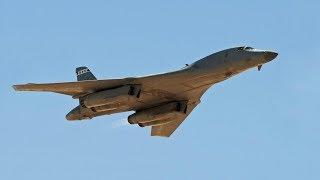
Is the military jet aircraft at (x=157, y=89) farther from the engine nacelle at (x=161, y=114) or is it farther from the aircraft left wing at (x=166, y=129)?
the aircraft left wing at (x=166, y=129)

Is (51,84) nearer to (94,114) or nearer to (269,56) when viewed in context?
(94,114)

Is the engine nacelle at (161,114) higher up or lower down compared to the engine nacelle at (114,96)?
lower down

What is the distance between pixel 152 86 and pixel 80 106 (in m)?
7.00

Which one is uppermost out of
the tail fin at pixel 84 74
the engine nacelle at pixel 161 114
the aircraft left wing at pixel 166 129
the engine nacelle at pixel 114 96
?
the tail fin at pixel 84 74

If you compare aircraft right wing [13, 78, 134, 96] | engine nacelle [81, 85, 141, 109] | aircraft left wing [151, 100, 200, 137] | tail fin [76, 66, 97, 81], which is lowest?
aircraft left wing [151, 100, 200, 137]

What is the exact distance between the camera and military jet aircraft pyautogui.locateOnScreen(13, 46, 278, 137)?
66.6 metres

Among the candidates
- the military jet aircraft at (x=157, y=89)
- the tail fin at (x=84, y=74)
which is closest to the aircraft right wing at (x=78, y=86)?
the military jet aircraft at (x=157, y=89)

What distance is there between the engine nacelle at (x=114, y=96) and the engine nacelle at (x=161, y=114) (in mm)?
4876

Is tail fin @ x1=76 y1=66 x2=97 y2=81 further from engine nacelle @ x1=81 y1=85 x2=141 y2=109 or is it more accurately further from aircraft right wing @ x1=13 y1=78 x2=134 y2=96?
engine nacelle @ x1=81 y1=85 x2=141 y2=109

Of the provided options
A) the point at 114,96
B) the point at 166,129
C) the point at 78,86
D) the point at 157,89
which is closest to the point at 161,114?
the point at 157,89

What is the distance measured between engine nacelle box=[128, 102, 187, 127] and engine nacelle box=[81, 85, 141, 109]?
4876mm

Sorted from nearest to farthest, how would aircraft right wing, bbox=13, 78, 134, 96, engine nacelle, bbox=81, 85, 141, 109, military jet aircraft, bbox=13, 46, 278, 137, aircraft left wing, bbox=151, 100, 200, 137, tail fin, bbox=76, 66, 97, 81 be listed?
military jet aircraft, bbox=13, 46, 278, 137 < engine nacelle, bbox=81, 85, 141, 109 < aircraft right wing, bbox=13, 78, 134, 96 < tail fin, bbox=76, 66, 97, 81 < aircraft left wing, bbox=151, 100, 200, 137

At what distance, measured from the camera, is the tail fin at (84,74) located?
247 feet

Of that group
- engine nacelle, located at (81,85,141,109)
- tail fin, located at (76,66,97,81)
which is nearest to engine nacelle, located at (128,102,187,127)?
engine nacelle, located at (81,85,141,109)
